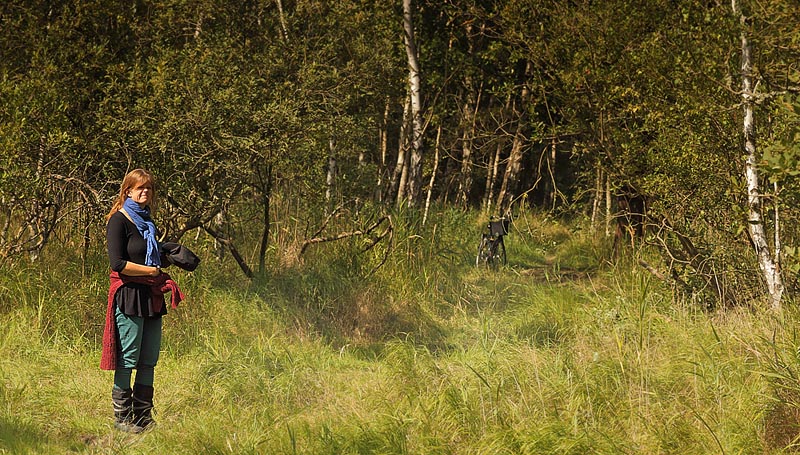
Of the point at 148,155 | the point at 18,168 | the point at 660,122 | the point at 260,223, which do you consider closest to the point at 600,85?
the point at 660,122

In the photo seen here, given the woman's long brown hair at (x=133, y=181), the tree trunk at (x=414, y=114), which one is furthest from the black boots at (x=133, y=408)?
the tree trunk at (x=414, y=114)

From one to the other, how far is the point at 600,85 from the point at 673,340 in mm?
5493

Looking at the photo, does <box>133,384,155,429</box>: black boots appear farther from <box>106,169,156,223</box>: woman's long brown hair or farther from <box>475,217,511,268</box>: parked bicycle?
<box>475,217,511,268</box>: parked bicycle

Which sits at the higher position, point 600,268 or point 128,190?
point 128,190

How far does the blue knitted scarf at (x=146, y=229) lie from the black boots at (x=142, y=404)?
36.9 inches

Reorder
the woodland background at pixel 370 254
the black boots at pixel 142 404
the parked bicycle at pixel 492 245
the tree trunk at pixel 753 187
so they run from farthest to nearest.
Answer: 1. the parked bicycle at pixel 492 245
2. the tree trunk at pixel 753 187
3. the black boots at pixel 142 404
4. the woodland background at pixel 370 254

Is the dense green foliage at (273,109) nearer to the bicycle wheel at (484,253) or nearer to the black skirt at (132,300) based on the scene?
the bicycle wheel at (484,253)

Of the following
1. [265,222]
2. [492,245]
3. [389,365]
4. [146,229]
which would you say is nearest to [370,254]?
[265,222]

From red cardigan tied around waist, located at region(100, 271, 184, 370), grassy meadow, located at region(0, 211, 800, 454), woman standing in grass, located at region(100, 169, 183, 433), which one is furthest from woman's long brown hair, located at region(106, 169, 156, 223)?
grassy meadow, located at region(0, 211, 800, 454)

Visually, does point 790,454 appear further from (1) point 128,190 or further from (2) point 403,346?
(1) point 128,190

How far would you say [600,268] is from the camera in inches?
520

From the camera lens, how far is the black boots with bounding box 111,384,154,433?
20.2 ft

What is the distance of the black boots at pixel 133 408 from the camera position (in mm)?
6172

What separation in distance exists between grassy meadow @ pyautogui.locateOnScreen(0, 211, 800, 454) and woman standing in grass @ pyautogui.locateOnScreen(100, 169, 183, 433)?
378mm
